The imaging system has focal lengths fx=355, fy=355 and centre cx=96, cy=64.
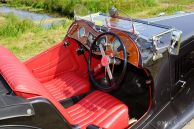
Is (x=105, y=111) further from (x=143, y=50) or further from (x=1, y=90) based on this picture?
(x=1, y=90)

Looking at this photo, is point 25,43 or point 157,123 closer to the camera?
point 157,123

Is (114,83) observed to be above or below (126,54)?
below

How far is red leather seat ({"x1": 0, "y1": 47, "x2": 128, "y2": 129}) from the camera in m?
2.45

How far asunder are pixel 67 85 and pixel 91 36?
70 cm

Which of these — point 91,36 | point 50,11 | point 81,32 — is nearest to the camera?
point 91,36

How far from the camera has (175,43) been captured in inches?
112

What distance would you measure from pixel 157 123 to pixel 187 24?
1.16 meters

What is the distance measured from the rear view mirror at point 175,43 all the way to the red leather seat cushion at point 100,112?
0.64m

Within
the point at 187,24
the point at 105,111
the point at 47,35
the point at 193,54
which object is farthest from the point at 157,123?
the point at 47,35

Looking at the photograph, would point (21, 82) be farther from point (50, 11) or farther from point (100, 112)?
point (50, 11)

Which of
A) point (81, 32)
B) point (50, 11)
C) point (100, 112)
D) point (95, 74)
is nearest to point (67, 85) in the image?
point (95, 74)

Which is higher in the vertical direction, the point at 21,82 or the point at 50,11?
the point at 21,82

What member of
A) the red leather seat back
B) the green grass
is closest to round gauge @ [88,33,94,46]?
the red leather seat back

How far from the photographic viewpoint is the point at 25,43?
900cm
